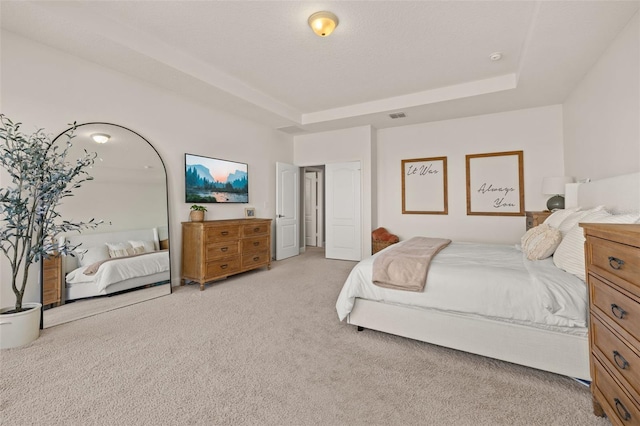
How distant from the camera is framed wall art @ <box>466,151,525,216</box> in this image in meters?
4.57

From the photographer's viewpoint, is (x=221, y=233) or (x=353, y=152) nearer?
(x=221, y=233)

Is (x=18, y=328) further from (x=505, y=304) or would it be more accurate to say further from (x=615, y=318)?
(x=615, y=318)

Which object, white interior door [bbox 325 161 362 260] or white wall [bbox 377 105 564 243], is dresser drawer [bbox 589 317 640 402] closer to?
white wall [bbox 377 105 564 243]

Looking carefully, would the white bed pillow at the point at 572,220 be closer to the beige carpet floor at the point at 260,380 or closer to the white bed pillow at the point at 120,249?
the beige carpet floor at the point at 260,380

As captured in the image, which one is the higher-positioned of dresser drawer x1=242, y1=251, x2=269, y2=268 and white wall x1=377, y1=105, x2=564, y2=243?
white wall x1=377, y1=105, x2=564, y2=243

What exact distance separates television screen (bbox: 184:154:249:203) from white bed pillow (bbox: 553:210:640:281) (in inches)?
162

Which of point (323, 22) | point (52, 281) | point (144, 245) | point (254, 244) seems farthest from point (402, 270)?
point (52, 281)

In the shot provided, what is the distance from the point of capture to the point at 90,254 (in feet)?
9.48

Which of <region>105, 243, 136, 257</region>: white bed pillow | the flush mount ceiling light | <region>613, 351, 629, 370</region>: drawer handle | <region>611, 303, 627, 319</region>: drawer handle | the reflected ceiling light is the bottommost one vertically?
<region>613, 351, 629, 370</region>: drawer handle

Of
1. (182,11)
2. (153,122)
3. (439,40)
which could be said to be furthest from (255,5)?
(153,122)

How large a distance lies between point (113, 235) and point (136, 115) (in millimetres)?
1479

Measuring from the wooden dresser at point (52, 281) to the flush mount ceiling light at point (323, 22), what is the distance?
317 cm

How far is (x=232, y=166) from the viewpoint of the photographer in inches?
186

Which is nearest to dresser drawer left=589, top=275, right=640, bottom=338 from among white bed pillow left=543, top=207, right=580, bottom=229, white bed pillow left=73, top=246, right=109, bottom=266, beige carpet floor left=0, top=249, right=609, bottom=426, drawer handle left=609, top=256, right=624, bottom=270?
drawer handle left=609, top=256, right=624, bottom=270
